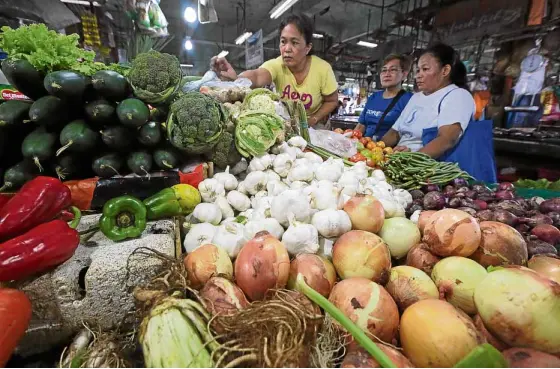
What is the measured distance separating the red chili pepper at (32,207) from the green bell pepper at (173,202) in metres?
0.43

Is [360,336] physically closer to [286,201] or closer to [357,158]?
[286,201]

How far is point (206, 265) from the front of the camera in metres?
1.29

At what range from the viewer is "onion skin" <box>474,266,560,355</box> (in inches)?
36.6

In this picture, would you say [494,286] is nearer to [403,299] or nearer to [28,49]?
[403,299]

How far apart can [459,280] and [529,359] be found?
36 centimetres

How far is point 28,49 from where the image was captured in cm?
185

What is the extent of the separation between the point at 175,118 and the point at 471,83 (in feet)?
36.9

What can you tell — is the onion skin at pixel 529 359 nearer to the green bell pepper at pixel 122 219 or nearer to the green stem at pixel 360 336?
the green stem at pixel 360 336

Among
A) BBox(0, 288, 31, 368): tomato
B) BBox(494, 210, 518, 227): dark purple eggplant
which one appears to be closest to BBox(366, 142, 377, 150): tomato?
BBox(494, 210, 518, 227): dark purple eggplant

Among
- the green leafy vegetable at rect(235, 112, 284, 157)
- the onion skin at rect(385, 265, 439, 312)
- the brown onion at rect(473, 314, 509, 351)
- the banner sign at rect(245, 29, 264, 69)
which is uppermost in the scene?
the banner sign at rect(245, 29, 264, 69)

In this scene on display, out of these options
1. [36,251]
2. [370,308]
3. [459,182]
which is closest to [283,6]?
[459,182]

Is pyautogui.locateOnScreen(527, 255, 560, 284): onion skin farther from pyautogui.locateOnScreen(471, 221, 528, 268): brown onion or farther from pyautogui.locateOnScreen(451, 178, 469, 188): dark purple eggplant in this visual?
pyautogui.locateOnScreen(451, 178, 469, 188): dark purple eggplant

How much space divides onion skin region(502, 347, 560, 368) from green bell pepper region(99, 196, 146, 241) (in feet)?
5.15

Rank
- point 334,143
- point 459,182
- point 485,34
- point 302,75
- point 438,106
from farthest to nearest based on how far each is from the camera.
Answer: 1. point 485,34
2. point 302,75
3. point 438,106
4. point 334,143
5. point 459,182
